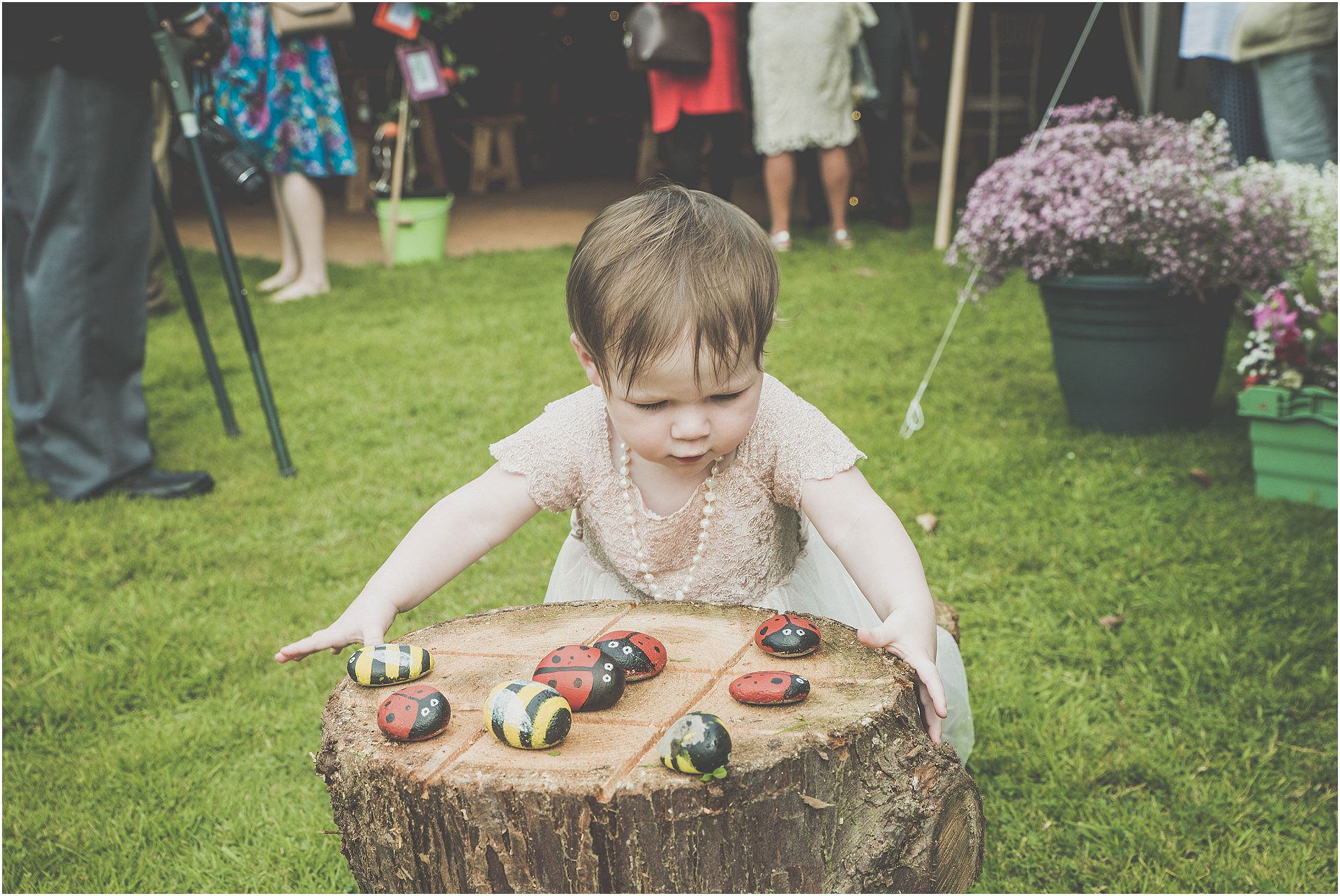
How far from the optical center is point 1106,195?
3.46 meters

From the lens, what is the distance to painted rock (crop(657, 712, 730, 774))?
3.75 feet

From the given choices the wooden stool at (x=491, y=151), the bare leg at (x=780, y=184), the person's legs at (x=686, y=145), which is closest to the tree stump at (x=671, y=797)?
the person's legs at (x=686, y=145)

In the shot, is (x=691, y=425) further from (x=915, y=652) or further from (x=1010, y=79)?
(x=1010, y=79)

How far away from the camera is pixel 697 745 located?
45.0 inches

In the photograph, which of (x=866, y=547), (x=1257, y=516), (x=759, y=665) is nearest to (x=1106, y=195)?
(x=1257, y=516)

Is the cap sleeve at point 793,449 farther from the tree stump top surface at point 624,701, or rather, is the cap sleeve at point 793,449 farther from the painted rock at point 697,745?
the painted rock at point 697,745

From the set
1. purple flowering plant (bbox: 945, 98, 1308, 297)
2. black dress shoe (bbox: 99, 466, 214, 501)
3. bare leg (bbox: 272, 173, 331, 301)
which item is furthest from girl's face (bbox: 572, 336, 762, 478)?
bare leg (bbox: 272, 173, 331, 301)

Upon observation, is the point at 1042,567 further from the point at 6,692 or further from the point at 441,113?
the point at 441,113

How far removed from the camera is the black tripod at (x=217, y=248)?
3.32 metres

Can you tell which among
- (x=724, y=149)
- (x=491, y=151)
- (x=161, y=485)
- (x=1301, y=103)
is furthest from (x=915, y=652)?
(x=491, y=151)

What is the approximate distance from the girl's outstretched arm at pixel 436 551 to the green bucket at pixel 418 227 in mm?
5766

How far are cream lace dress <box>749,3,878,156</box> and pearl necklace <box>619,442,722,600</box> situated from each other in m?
5.15

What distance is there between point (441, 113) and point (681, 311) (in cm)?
1035

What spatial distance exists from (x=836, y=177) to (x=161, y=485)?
4.42 metres
